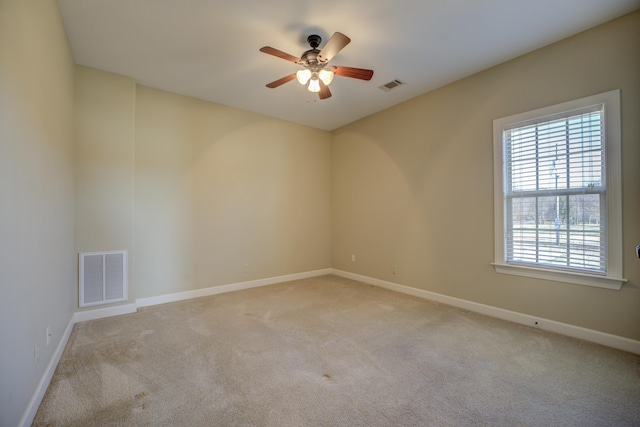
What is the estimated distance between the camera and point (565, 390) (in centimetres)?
189

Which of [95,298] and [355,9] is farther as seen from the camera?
[95,298]

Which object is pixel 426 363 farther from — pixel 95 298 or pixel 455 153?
pixel 95 298

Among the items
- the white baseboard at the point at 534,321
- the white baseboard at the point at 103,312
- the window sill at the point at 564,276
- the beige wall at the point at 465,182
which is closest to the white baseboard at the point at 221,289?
the white baseboard at the point at 103,312

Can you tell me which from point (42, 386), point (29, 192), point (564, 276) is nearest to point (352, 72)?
point (29, 192)

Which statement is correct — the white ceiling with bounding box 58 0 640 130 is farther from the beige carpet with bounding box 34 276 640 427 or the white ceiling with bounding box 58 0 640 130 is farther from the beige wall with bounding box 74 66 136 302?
the beige carpet with bounding box 34 276 640 427

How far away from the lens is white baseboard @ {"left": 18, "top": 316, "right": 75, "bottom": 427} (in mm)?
1546

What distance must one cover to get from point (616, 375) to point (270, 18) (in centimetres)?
390

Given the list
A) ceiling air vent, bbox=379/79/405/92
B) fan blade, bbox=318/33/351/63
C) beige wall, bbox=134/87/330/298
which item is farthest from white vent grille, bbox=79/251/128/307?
ceiling air vent, bbox=379/79/405/92

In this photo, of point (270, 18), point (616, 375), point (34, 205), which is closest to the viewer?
point (34, 205)

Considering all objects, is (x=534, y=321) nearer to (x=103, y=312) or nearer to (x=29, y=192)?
(x=29, y=192)

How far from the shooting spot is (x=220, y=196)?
4.23 metres

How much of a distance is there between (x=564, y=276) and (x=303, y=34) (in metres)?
3.42

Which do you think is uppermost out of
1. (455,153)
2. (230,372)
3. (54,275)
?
(455,153)

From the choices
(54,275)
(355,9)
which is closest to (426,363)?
(355,9)
